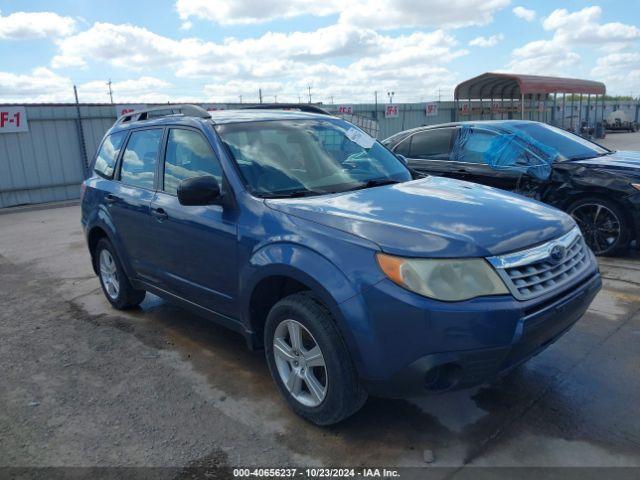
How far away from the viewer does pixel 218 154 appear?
3650 mm

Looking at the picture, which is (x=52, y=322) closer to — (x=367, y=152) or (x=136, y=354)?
(x=136, y=354)

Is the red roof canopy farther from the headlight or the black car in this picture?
the headlight

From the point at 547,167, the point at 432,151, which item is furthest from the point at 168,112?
the point at 547,167

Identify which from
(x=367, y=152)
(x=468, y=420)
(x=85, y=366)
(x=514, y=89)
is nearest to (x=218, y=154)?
(x=367, y=152)

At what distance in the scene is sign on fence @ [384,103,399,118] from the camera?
23277 millimetres

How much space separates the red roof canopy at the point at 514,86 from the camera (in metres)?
21.1

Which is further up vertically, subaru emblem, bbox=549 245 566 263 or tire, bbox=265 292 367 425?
subaru emblem, bbox=549 245 566 263

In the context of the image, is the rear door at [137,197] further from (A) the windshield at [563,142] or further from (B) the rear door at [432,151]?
(A) the windshield at [563,142]

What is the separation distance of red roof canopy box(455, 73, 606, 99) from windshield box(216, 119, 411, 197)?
1857 centimetres

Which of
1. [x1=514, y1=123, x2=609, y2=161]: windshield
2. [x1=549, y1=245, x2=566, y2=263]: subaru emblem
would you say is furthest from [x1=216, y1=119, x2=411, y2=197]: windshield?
[x1=514, y1=123, x2=609, y2=161]: windshield

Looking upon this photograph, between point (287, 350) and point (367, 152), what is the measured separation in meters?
1.77

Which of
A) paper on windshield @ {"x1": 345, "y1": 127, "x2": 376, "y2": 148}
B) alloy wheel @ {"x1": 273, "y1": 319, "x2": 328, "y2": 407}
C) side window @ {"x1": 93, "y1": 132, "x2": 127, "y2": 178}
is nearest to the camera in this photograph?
alloy wheel @ {"x1": 273, "y1": 319, "x2": 328, "y2": 407}

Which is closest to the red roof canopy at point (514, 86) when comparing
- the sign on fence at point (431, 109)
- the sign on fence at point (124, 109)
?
the sign on fence at point (431, 109)

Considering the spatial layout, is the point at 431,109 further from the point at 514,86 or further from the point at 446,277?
the point at 446,277
